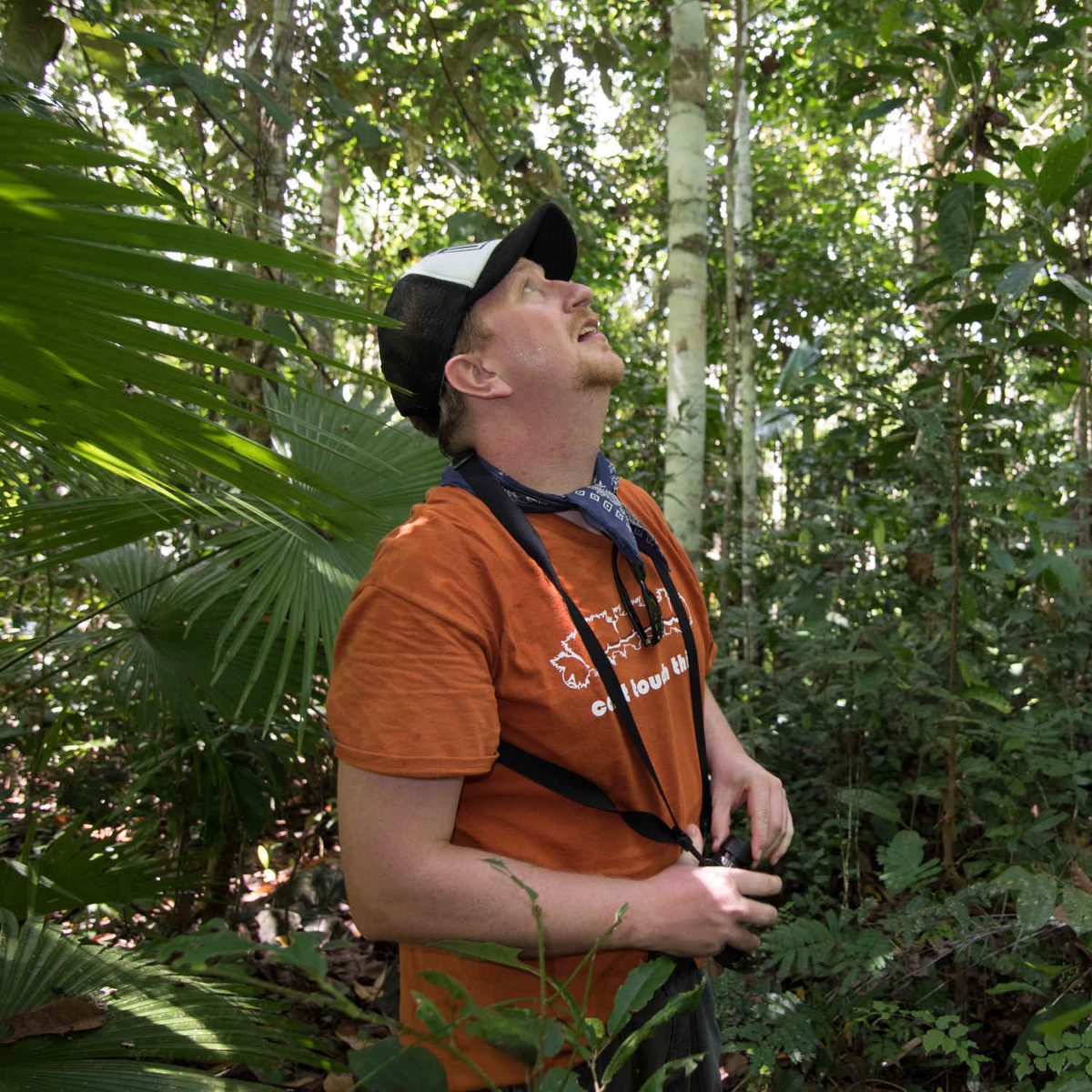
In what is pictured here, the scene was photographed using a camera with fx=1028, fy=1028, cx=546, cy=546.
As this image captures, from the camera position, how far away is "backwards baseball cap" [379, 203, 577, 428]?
5.77ft

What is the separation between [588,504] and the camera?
155 cm

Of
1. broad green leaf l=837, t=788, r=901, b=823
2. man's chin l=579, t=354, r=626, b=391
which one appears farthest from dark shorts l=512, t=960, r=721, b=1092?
broad green leaf l=837, t=788, r=901, b=823

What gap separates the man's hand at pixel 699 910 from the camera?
4.31 ft

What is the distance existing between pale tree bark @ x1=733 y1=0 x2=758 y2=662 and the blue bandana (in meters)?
2.60

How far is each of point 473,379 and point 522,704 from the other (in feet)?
1.95

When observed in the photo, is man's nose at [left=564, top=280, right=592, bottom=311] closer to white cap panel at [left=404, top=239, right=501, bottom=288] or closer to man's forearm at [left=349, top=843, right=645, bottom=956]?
white cap panel at [left=404, top=239, right=501, bottom=288]

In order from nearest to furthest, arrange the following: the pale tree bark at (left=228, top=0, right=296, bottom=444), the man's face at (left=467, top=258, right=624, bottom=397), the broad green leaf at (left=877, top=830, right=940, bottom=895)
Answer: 1. the man's face at (left=467, top=258, right=624, bottom=397)
2. the broad green leaf at (left=877, top=830, right=940, bottom=895)
3. the pale tree bark at (left=228, top=0, right=296, bottom=444)

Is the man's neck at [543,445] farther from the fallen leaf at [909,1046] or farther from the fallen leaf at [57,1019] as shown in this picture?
the fallen leaf at [909,1046]

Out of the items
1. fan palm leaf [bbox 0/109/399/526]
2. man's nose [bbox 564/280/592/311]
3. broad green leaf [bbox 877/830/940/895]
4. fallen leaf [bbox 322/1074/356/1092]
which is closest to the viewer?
fan palm leaf [bbox 0/109/399/526]

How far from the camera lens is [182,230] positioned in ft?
1.99

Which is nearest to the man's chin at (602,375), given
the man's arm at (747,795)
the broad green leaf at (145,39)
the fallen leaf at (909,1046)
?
the man's arm at (747,795)

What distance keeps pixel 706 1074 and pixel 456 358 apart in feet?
3.99

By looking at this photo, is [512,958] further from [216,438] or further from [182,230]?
[182,230]

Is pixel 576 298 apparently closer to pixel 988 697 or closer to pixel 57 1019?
pixel 57 1019
